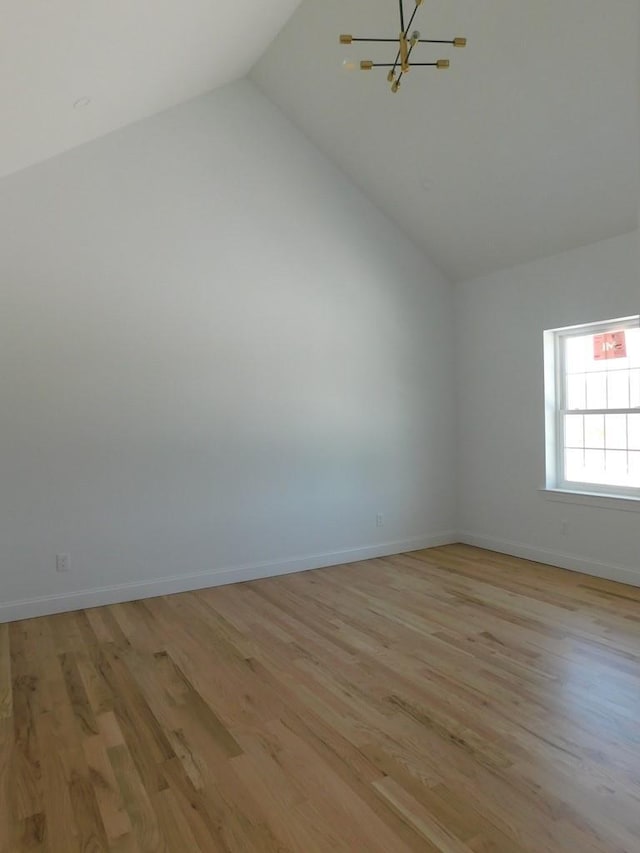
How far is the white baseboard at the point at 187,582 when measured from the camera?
3713 mm

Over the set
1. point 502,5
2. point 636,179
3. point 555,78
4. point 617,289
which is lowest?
point 617,289

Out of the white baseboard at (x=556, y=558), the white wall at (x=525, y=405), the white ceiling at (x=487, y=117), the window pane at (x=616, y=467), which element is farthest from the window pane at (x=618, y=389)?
the white baseboard at (x=556, y=558)

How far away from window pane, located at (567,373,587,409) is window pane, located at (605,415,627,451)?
27 cm

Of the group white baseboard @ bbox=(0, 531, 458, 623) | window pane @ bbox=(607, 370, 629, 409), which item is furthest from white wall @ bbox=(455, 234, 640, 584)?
white baseboard @ bbox=(0, 531, 458, 623)

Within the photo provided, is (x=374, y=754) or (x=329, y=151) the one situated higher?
(x=329, y=151)

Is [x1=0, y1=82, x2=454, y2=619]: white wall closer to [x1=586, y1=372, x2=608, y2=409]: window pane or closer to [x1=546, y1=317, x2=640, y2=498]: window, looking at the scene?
[x1=546, y1=317, x2=640, y2=498]: window

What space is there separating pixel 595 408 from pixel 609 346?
1.72 feet

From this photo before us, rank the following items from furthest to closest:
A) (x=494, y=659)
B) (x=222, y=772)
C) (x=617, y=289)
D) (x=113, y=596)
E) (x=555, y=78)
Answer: (x=617, y=289) → (x=113, y=596) → (x=555, y=78) → (x=494, y=659) → (x=222, y=772)

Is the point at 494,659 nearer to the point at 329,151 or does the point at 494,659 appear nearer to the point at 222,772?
the point at 222,772

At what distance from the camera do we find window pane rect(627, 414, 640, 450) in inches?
173

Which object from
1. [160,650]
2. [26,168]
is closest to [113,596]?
[160,650]

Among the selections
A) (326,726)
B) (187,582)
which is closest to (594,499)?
(326,726)

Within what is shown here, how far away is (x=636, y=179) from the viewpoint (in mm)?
3754

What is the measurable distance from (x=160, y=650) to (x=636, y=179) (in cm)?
427
